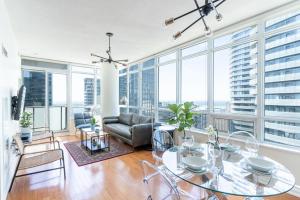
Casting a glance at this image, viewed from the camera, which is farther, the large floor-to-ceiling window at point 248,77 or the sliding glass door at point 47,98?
the sliding glass door at point 47,98

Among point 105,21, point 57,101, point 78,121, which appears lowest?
point 78,121

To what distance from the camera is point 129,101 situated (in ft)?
22.8

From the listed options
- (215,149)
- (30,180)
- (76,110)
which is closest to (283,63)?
(215,149)

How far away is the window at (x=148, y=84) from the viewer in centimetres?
569

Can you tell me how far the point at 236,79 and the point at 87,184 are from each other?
11.2 feet

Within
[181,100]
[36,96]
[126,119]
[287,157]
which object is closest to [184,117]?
[181,100]

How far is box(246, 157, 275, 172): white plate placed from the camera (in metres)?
1.54

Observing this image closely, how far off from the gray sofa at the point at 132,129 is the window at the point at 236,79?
190 centimetres

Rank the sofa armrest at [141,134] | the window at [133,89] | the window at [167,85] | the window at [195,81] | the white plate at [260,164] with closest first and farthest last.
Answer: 1. the white plate at [260,164]
2. the window at [195,81]
3. the sofa armrest at [141,134]
4. the window at [167,85]
5. the window at [133,89]

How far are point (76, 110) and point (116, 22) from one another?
15.5ft

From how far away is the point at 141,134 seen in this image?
4.35 meters

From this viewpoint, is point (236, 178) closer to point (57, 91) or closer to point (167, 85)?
point (167, 85)

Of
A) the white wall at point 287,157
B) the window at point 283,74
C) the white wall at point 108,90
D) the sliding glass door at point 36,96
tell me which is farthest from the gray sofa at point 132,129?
the window at point 283,74

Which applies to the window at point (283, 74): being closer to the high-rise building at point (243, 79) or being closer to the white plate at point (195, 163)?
the high-rise building at point (243, 79)
